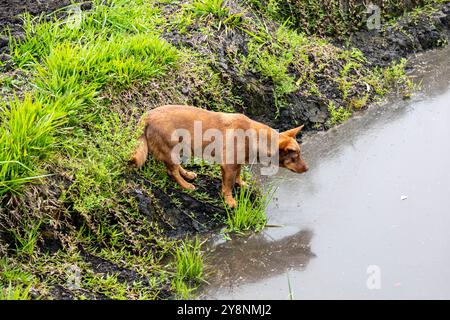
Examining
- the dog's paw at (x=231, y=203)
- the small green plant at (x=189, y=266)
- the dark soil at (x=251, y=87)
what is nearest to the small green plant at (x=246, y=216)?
the dog's paw at (x=231, y=203)

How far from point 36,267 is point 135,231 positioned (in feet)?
3.08

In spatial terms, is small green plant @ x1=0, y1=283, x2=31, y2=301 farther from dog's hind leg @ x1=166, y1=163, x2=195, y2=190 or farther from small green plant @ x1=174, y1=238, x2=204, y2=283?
dog's hind leg @ x1=166, y1=163, x2=195, y2=190

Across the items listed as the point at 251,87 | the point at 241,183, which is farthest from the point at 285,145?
the point at 251,87

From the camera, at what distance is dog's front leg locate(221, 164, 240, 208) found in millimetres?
6723

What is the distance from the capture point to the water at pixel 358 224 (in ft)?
19.4

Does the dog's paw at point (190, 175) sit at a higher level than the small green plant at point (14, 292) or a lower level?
lower

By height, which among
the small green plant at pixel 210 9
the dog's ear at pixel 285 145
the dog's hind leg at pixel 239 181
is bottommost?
the dog's hind leg at pixel 239 181

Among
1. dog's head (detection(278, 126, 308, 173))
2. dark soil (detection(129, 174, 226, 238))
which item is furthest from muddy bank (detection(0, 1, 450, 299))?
dog's head (detection(278, 126, 308, 173))

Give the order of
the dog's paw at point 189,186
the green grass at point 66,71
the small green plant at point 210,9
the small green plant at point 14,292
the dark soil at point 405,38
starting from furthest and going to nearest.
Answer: the dark soil at point 405,38
the small green plant at point 210,9
the dog's paw at point 189,186
the green grass at point 66,71
the small green plant at point 14,292

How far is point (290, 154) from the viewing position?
6922 mm

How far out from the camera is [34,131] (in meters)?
6.25

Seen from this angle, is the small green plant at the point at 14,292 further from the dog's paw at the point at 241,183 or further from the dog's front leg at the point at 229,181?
the dog's paw at the point at 241,183

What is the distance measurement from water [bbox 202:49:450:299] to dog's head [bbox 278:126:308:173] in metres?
0.29

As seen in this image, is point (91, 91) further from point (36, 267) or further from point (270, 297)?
point (270, 297)
